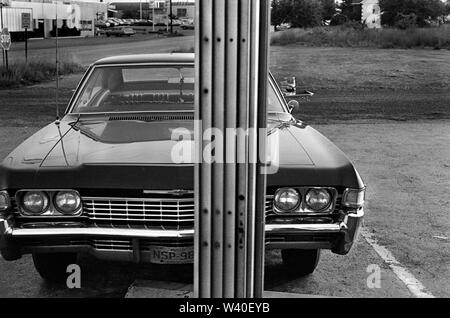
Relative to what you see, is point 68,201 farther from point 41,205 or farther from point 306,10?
point 306,10

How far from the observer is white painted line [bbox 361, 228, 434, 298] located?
412 cm

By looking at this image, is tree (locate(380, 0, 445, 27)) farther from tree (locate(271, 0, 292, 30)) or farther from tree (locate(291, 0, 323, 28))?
tree (locate(271, 0, 292, 30))

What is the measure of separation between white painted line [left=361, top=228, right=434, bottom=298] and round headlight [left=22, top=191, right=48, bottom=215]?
225 cm

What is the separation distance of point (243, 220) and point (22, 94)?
14189 mm

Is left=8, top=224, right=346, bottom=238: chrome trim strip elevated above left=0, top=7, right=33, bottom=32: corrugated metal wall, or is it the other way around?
left=0, top=7, right=33, bottom=32: corrugated metal wall

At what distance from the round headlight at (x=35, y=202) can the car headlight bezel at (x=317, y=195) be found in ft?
4.64

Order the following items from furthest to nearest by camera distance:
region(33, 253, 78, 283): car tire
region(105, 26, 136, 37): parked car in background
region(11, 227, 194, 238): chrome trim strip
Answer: region(105, 26, 136, 37): parked car in background < region(33, 253, 78, 283): car tire < region(11, 227, 194, 238): chrome trim strip

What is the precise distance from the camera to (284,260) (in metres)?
4.36

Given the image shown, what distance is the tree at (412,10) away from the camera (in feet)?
100

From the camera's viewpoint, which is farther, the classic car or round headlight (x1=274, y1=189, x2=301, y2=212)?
round headlight (x1=274, y1=189, x2=301, y2=212)

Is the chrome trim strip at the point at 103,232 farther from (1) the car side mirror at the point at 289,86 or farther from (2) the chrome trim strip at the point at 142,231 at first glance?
(1) the car side mirror at the point at 289,86

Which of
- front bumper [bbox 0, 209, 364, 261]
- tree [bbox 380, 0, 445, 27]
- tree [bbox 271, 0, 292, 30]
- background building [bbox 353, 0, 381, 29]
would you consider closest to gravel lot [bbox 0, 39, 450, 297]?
front bumper [bbox 0, 209, 364, 261]

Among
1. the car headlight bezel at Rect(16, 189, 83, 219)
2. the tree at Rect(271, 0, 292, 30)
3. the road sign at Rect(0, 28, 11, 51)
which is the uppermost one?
the tree at Rect(271, 0, 292, 30)

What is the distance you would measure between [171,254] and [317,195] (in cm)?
85
